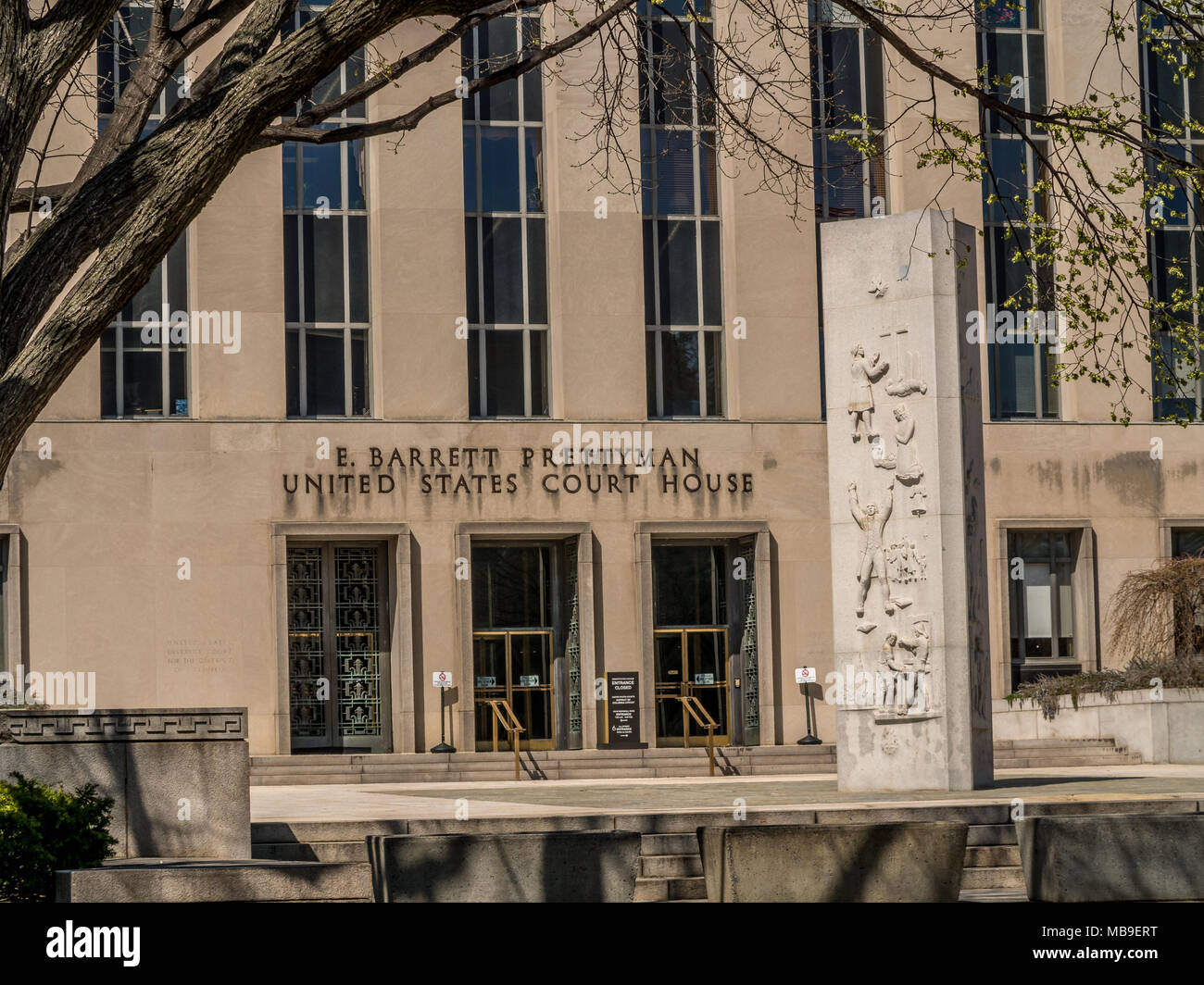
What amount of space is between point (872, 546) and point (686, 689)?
14250mm

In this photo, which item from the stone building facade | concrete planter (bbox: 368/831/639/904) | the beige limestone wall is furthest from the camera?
the stone building facade

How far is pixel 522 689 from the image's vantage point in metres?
34.8

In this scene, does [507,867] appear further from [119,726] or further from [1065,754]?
[1065,754]

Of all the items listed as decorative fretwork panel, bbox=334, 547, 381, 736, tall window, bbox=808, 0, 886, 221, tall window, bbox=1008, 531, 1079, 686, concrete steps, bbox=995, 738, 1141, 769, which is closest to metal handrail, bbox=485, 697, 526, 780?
decorative fretwork panel, bbox=334, 547, 381, 736

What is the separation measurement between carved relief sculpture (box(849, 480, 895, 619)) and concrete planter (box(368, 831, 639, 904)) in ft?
34.8

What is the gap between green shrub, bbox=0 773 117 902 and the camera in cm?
1160

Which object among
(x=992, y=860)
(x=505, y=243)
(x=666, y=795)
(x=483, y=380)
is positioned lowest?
(x=666, y=795)

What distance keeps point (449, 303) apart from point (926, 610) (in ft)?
51.4

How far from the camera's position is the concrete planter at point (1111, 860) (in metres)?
11.3

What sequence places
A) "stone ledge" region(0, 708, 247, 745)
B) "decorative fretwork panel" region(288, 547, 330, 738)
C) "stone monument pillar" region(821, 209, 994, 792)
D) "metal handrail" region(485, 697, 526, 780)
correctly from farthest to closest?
"decorative fretwork panel" region(288, 547, 330, 738), "metal handrail" region(485, 697, 526, 780), "stone monument pillar" region(821, 209, 994, 792), "stone ledge" region(0, 708, 247, 745)

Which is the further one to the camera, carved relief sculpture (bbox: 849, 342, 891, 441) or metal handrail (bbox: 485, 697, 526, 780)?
metal handrail (bbox: 485, 697, 526, 780)

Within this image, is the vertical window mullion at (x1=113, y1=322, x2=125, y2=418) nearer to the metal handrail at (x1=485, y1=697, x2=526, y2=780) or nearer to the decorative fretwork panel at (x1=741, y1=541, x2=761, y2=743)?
Answer: the metal handrail at (x1=485, y1=697, x2=526, y2=780)

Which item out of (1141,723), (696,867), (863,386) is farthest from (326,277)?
(696,867)

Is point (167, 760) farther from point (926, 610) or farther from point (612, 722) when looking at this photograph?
point (612, 722)
